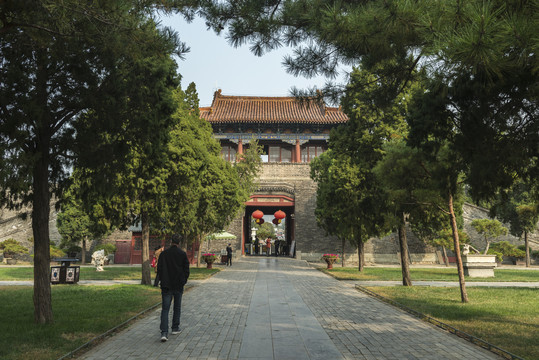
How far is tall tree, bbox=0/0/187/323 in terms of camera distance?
17.4ft

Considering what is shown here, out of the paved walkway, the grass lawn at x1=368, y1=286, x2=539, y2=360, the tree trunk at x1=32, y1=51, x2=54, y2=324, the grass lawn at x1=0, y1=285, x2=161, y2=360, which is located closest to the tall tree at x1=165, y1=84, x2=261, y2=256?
the grass lawn at x1=0, y1=285, x2=161, y2=360

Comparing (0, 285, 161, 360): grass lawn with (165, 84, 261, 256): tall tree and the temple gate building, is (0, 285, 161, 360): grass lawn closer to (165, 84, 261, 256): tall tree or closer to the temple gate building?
(165, 84, 261, 256): tall tree

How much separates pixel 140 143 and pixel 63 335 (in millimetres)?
3364

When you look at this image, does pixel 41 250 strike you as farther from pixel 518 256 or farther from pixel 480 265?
pixel 518 256

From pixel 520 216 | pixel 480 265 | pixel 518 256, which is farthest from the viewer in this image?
pixel 518 256

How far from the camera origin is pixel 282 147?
125 ft

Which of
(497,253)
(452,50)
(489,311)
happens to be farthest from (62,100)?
(497,253)

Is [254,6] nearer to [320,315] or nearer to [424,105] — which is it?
[424,105]

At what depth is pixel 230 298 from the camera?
10977mm

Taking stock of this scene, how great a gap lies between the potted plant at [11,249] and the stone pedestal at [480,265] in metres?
27.1

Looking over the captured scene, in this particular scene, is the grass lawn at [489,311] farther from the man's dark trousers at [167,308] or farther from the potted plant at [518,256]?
the potted plant at [518,256]

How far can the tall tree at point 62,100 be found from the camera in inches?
209

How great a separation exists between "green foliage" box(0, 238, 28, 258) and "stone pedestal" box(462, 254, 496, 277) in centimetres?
2704

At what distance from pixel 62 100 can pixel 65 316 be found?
13.5 ft
